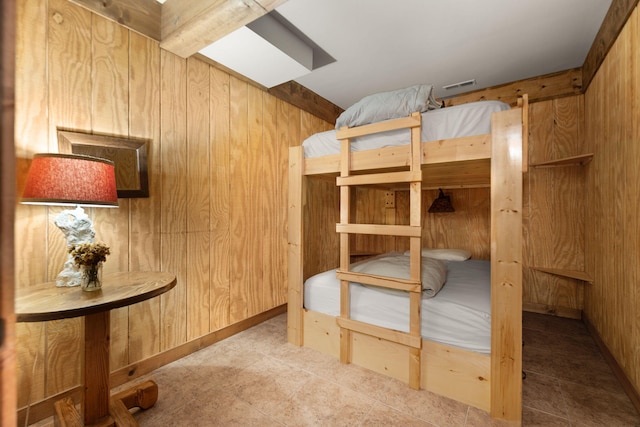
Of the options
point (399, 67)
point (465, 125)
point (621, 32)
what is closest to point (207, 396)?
point (465, 125)

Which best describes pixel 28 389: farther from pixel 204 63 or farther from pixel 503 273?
pixel 503 273

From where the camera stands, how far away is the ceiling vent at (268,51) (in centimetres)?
196

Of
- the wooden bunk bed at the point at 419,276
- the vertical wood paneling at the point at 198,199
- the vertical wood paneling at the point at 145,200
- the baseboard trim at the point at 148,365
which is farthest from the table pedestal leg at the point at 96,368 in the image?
the wooden bunk bed at the point at 419,276

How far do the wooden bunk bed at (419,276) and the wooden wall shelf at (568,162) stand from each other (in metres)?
1.40

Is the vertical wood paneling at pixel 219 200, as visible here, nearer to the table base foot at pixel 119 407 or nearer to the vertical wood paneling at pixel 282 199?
the vertical wood paneling at pixel 282 199

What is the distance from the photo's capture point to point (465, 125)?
1563mm

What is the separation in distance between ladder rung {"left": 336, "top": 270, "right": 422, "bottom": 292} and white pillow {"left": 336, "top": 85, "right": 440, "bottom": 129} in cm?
103

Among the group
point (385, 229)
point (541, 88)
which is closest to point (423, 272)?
point (385, 229)

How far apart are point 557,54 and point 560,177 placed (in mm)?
1200

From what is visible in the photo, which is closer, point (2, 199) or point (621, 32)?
point (2, 199)

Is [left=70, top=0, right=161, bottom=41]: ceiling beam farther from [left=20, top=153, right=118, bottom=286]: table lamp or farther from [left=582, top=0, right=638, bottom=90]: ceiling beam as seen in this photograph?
[left=582, top=0, right=638, bottom=90]: ceiling beam

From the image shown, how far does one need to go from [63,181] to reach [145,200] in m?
0.68

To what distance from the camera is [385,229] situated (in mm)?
1784

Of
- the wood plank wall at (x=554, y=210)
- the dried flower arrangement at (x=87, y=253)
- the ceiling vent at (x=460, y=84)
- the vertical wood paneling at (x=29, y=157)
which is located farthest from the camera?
the ceiling vent at (x=460, y=84)
